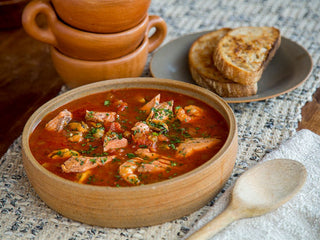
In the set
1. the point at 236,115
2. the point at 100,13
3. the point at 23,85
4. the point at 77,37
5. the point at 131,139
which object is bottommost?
the point at 23,85

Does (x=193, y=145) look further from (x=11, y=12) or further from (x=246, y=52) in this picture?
(x=11, y=12)

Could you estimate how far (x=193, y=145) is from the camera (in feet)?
6.40

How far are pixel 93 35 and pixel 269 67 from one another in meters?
1.12

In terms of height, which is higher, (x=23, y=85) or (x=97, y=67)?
(x=97, y=67)

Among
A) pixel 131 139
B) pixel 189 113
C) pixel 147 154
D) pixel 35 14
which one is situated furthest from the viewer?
pixel 35 14

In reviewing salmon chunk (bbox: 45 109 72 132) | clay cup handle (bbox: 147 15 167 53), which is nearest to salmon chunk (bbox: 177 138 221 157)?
salmon chunk (bbox: 45 109 72 132)

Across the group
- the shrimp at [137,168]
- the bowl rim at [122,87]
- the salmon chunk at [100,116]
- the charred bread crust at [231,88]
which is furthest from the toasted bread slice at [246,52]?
the shrimp at [137,168]

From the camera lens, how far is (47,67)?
3.09 metres

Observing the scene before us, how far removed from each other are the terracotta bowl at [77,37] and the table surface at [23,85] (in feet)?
1.33

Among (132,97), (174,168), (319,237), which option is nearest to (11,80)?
(132,97)

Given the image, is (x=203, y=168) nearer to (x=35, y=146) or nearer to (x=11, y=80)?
(x=35, y=146)

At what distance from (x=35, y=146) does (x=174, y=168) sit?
652 millimetres

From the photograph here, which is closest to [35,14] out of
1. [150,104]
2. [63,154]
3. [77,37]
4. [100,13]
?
[77,37]

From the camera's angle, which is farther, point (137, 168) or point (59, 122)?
point (59, 122)
